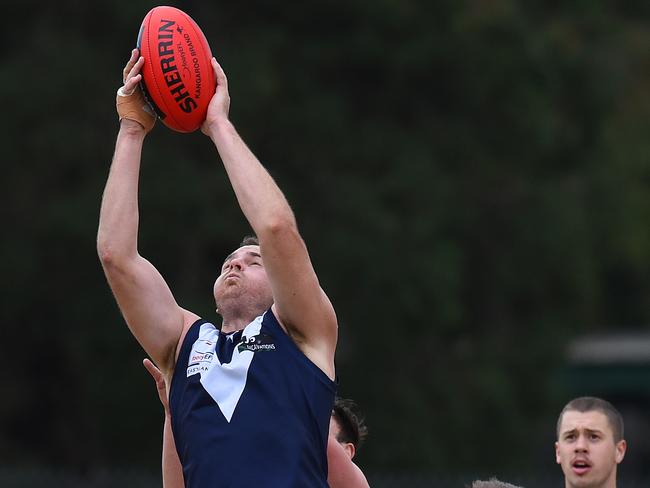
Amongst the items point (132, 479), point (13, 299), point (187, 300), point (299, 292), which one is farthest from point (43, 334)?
point (299, 292)

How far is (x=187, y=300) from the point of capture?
1709 cm

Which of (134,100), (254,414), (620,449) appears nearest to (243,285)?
(254,414)

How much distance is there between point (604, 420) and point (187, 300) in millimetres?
11049

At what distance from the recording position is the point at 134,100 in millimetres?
4590

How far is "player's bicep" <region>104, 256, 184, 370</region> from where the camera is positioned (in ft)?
14.2

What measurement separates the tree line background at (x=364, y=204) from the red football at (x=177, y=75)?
1219 cm

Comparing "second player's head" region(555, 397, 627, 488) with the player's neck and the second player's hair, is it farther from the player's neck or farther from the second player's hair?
the player's neck

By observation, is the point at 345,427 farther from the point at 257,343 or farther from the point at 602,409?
the point at 257,343

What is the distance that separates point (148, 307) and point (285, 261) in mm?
499

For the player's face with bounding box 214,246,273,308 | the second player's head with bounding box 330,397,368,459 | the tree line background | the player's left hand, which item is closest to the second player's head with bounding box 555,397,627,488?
the second player's head with bounding box 330,397,368,459

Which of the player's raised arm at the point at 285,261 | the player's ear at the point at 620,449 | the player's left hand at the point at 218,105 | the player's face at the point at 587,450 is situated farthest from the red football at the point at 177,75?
the player's ear at the point at 620,449

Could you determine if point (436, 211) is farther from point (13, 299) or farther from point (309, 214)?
point (13, 299)

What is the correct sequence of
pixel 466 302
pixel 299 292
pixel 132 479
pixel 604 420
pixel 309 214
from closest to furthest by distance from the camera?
pixel 299 292
pixel 604 420
pixel 132 479
pixel 309 214
pixel 466 302

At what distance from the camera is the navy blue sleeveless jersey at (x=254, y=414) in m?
4.06
